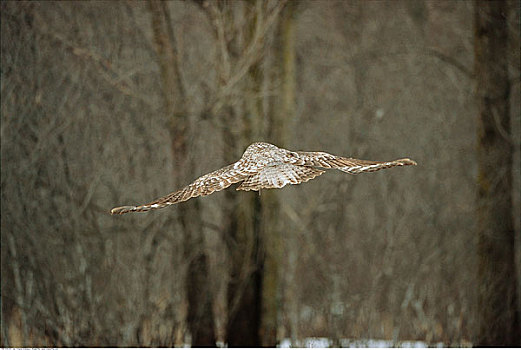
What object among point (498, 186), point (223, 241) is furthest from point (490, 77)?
point (223, 241)

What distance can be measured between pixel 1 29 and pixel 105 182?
0.79m

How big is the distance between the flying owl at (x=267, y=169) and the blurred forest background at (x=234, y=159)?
162cm

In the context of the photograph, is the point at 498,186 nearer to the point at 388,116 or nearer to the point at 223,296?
the point at 388,116

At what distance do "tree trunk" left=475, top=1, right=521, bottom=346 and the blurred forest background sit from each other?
0.06ft

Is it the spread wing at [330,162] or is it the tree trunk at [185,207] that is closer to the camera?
the spread wing at [330,162]

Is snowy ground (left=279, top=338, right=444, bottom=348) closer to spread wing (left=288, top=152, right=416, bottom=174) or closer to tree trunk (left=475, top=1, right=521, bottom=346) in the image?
tree trunk (left=475, top=1, right=521, bottom=346)

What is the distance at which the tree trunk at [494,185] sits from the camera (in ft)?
8.29

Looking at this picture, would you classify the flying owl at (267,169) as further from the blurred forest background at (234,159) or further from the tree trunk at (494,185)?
the tree trunk at (494,185)

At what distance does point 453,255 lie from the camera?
2.89 metres

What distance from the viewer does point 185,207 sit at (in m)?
2.63

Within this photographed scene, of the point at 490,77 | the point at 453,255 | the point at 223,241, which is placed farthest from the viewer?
the point at 453,255

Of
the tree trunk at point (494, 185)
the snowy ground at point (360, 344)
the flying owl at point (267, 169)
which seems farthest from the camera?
the snowy ground at point (360, 344)

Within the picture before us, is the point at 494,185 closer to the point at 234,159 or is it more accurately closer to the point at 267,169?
the point at 234,159

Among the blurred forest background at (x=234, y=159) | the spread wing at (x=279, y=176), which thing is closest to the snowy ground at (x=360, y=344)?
the blurred forest background at (x=234, y=159)
